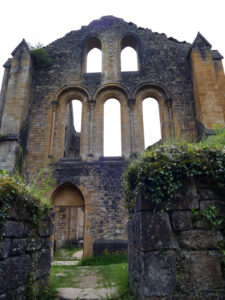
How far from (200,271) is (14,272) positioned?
7.67 feet

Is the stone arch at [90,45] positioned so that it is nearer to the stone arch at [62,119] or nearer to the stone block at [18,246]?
the stone arch at [62,119]

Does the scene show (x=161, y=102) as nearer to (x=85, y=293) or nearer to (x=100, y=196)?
(x=100, y=196)

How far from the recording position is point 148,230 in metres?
2.82

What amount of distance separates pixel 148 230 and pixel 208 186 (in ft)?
3.41

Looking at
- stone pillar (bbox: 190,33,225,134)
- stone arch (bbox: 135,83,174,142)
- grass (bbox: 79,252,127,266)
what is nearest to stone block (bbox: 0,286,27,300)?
grass (bbox: 79,252,127,266)

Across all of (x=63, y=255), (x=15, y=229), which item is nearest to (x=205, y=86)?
(x=15, y=229)

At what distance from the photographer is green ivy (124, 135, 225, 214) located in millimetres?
2926

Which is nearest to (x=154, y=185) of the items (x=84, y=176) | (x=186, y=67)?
(x=84, y=176)

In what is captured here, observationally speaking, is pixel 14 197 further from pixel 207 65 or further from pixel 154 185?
pixel 207 65

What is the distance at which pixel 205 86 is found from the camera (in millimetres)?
9805

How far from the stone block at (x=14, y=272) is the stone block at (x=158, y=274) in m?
1.63

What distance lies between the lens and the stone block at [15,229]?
2.69 metres

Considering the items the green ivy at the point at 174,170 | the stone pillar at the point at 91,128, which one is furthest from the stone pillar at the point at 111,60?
the green ivy at the point at 174,170

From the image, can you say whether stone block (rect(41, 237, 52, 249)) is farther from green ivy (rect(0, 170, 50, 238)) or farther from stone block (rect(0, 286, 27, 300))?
stone block (rect(0, 286, 27, 300))
